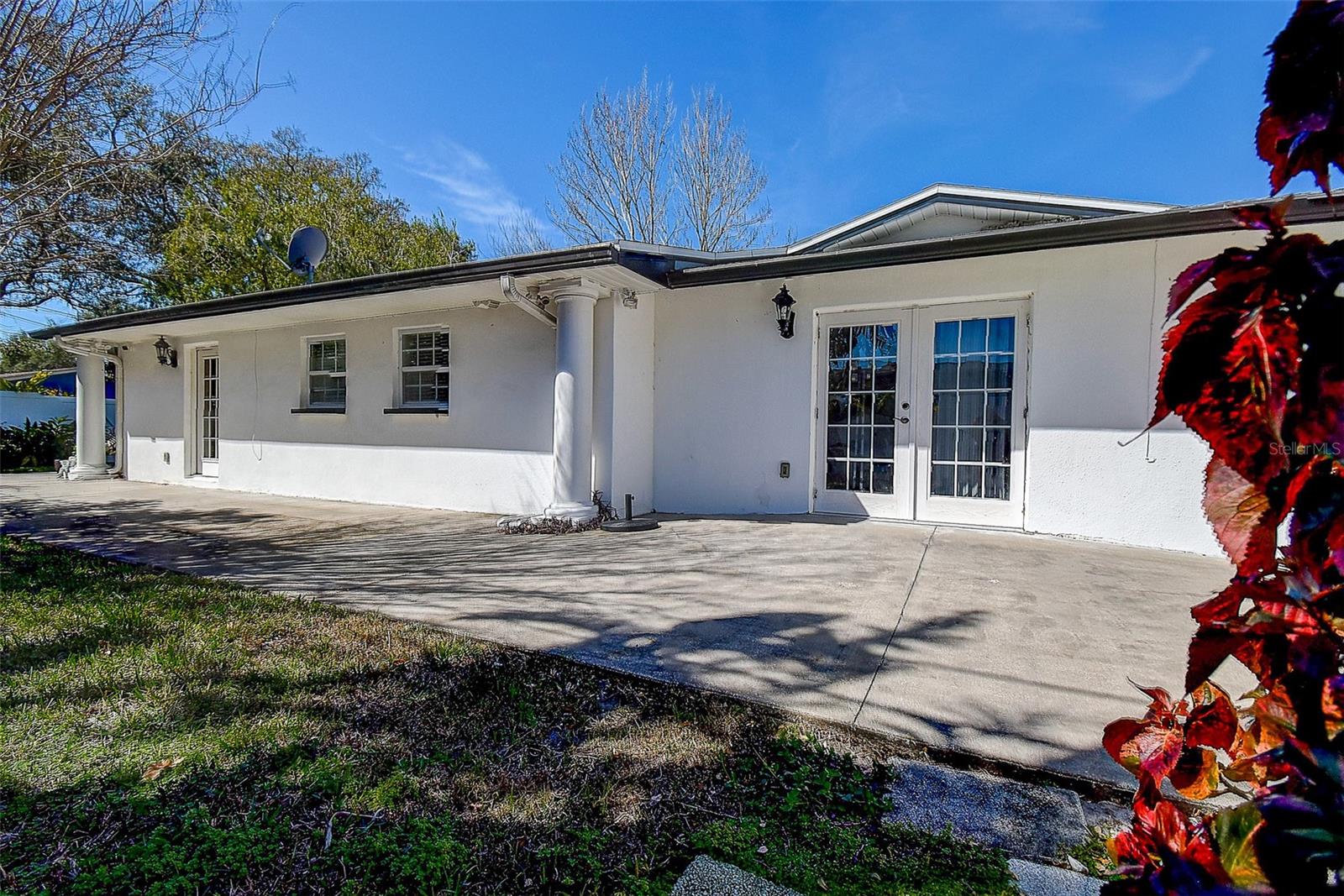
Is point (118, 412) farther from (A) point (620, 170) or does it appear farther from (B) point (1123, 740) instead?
(B) point (1123, 740)

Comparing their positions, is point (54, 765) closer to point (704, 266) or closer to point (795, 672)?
point (795, 672)

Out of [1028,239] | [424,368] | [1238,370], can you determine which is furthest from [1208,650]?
[424,368]

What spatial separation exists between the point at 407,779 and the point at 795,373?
16.8 feet

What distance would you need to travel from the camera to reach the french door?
5.50 meters

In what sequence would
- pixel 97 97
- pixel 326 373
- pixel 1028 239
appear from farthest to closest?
pixel 326 373 → pixel 1028 239 → pixel 97 97

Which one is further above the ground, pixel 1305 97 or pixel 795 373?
pixel 795 373

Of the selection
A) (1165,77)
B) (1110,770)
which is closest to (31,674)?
(1110,770)

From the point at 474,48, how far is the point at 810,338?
5662 millimetres

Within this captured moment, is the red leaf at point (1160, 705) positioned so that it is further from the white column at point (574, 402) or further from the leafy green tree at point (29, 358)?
the leafy green tree at point (29, 358)

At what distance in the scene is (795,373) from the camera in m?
6.19

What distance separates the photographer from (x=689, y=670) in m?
2.55

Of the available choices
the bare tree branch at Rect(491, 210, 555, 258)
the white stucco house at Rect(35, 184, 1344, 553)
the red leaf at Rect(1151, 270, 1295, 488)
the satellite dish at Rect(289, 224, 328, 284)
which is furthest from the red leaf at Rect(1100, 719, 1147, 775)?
the bare tree branch at Rect(491, 210, 555, 258)

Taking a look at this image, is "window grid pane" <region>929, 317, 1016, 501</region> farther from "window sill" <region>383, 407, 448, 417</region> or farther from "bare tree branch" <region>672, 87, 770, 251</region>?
"bare tree branch" <region>672, 87, 770, 251</region>

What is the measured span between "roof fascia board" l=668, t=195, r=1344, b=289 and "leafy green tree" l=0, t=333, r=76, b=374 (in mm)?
26241
